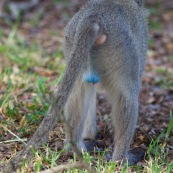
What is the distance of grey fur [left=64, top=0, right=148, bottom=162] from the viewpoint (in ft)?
15.1

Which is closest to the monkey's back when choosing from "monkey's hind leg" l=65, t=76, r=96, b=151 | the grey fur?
the grey fur

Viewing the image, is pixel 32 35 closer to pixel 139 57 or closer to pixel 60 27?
pixel 60 27

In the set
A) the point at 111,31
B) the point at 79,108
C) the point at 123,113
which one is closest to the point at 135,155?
the point at 123,113

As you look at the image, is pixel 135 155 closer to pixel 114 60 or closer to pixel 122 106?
pixel 122 106

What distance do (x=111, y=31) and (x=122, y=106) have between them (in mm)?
732

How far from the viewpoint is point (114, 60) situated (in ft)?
15.2

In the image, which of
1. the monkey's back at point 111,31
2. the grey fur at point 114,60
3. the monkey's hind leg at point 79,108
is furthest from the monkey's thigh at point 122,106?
the monkey's hind leg at point 79,108

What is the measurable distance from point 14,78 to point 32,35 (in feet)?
9.99

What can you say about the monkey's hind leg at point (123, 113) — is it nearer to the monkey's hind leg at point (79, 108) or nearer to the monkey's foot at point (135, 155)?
the monkey's foot at point (135, 155)

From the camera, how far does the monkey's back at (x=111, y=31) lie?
182 inches

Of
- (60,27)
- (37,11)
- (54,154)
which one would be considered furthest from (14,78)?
(37,11)

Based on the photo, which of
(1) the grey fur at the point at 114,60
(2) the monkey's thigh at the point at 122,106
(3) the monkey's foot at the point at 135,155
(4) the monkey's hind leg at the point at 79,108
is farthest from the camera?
(4) the monkey's hind leg at the point at 79,108

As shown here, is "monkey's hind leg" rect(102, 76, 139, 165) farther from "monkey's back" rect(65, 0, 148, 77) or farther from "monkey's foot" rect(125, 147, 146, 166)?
"monkey's back" rect(65, 0, 148, 77)

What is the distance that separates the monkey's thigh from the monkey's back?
0.46ft
